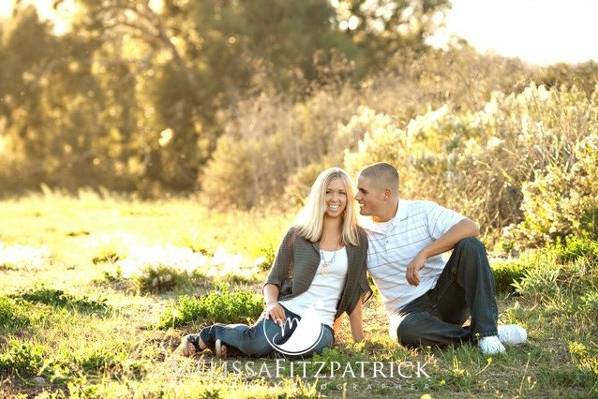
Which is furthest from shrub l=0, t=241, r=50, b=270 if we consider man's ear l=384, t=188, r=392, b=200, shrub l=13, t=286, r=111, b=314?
man's ear l=384, t=188, r=392, b=200

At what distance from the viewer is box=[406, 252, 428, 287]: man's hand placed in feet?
18.2

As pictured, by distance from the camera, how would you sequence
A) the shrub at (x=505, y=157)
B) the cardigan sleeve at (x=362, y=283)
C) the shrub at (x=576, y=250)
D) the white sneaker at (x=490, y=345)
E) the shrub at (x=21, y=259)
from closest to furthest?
the white sneaker at (x=490, y=345), the cardigan sleeve at (x=362, y=283), the shrub at (x=576, y=250), the shrub at (x=505, y=157), the shrub at (x=21, y=259)

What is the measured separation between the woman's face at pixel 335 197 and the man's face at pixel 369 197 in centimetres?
14

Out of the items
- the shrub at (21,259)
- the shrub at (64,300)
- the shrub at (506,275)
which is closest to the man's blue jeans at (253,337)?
the shrub at (64,300)

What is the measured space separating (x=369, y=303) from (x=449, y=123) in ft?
14.4

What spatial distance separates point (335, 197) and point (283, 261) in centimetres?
53

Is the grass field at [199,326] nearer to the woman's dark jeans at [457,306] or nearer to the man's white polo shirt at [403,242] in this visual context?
the woman's dark jeans at [457,306]

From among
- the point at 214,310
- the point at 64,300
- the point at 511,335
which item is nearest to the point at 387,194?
the point at 511,335

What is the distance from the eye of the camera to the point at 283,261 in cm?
577

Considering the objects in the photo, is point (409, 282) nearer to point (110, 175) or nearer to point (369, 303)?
point (369, 303)

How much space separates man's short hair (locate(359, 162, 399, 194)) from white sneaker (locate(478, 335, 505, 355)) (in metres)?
1.08

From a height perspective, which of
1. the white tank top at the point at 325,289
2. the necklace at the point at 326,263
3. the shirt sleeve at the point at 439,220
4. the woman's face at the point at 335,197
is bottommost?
the white tank top at the point at 325,289

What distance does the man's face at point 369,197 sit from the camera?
5.74 m

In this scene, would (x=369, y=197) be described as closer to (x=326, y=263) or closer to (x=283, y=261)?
(x=326, y=263)
